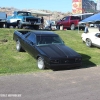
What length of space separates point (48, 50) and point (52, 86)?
3303mm

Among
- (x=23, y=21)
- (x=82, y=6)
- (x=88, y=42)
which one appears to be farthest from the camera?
(x=82, y=6)

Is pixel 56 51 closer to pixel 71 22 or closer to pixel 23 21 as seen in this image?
pixel 23 21

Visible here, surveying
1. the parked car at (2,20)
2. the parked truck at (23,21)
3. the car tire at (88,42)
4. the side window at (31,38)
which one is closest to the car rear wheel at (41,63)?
the side window at (31,38)

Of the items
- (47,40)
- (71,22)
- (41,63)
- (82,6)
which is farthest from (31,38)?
(82,6)

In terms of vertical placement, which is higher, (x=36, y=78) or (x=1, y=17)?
(x=1, y=17)

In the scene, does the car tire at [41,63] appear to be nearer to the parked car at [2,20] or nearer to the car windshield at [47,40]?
the car windshield at [47,40]

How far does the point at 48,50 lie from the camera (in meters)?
10.9

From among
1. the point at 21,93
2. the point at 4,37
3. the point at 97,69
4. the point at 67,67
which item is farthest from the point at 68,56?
the point at 4,37

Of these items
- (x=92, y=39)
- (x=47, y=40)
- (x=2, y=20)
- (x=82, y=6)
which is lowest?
(x=92, y=39)

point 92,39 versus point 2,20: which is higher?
point 2,20

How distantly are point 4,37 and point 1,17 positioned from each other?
6277 millimetres

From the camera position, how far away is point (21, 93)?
691 cm

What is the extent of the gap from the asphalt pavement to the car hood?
0.75 metres

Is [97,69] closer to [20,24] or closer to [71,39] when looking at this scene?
[71,39]
